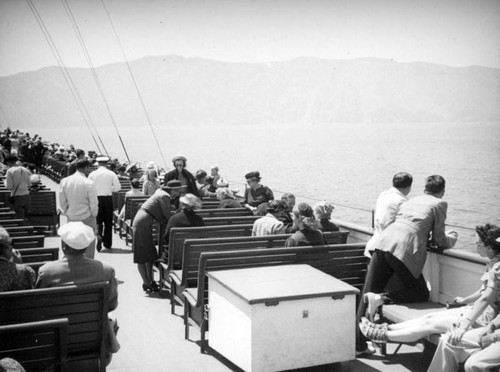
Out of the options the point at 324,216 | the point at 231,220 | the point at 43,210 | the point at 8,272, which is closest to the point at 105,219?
the point at 43,210

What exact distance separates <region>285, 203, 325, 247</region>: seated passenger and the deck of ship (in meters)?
1.23

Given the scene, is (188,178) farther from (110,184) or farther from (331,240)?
(331,240)

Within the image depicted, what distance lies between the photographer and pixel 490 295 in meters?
4.52

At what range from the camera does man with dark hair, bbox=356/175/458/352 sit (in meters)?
5.55

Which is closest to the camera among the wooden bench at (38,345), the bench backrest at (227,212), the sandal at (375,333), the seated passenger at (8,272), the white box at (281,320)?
the wooden bench at (38,345)

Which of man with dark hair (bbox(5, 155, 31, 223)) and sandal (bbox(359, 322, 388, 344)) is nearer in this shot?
sandal (bbox(359, 322, 388, 344))

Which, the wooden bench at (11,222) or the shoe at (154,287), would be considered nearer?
the wooden bench at (11,222)

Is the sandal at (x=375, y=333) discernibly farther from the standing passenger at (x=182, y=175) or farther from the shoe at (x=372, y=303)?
the standing passenger at (x=182, y=175)

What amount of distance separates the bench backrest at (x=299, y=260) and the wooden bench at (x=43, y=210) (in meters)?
7.80

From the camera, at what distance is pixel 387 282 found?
225 inches

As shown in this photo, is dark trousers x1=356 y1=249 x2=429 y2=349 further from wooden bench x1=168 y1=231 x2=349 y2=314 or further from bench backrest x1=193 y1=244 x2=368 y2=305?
wooden bench x1=168 y1=231 x2=349 y2=314

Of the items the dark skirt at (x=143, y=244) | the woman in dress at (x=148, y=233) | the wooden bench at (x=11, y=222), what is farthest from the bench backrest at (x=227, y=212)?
the wooden bench at (x=11, y=222)

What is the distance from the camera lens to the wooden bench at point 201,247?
21.0ft

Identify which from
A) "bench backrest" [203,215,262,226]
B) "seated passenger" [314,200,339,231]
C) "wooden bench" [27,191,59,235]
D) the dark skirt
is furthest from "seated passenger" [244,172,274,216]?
"wooden bench" [27,191,59,235]
